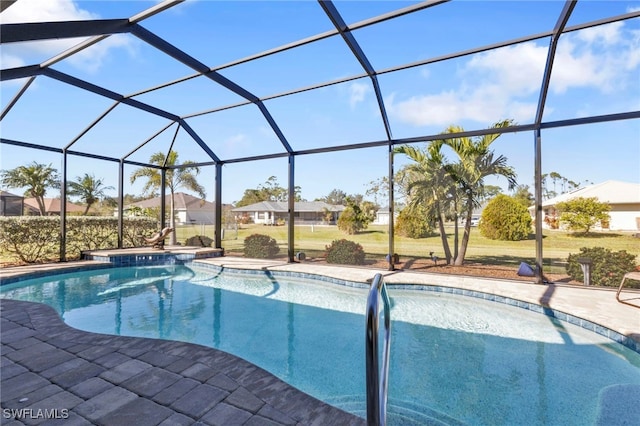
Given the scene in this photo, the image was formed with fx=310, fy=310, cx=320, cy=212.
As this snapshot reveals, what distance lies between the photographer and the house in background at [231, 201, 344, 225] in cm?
1280

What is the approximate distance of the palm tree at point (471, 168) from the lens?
27.2 ft

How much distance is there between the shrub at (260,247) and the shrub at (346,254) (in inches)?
103

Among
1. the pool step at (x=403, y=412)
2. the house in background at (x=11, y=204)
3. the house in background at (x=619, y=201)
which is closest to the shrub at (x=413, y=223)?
the house in background at (x=619, y=201)

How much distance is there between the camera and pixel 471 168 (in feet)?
28.0

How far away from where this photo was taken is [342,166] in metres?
12.7

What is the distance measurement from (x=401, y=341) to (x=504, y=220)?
629 cm

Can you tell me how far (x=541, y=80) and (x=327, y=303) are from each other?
6.13 meters

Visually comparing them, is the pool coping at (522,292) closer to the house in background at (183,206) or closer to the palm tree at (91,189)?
the house in background at (183,206)

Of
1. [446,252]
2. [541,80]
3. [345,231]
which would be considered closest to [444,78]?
[541,80]

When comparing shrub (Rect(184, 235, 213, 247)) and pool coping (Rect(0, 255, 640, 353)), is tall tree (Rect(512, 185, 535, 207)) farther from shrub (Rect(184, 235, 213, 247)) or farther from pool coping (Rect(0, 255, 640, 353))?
shrub (Rect(184, 235, 213, 247))

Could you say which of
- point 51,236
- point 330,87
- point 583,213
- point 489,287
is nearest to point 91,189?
point 51,236

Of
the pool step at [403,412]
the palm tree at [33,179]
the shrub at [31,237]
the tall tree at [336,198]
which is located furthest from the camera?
the palm tree at [33,179]

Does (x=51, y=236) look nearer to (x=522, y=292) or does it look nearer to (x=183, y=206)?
(x=183, y=206)

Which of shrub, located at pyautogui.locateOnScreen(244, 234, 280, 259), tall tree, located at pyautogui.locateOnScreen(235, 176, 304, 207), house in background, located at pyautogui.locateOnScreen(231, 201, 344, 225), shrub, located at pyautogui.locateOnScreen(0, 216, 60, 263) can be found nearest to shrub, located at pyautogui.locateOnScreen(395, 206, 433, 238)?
house in background, located at pyautogui.locateOnScreen(231, 201, 344, 225)
